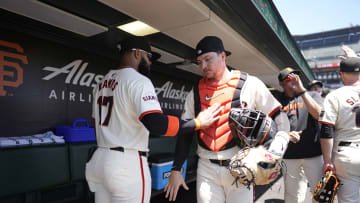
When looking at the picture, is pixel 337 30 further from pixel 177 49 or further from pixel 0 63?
pixel 0 63

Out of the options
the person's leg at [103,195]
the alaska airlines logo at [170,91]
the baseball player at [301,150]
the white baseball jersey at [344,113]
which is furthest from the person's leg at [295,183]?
the alaska airlines logo at [170,91]

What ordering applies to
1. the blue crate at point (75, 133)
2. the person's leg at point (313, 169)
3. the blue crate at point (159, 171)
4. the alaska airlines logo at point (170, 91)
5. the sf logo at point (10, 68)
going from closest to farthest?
the person's leg at point (313, 169)
the sf logo at point (10, 68)
the blue crate at point (75, 133)
the blue crate at point (159, 171)
the alaska airlines logo at point (170, 91)

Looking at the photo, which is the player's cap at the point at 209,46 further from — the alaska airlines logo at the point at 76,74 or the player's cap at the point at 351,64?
the alaska airlines logo at the point at 76,74

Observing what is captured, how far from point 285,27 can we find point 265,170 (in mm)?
3444

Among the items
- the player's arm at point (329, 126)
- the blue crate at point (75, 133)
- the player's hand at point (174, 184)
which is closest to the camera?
the player's hand at point (174, 184)

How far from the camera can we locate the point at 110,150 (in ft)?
5.14

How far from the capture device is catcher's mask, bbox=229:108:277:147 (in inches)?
51.7

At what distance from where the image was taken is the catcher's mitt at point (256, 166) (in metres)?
1.21

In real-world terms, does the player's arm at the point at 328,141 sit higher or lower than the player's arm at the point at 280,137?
lower

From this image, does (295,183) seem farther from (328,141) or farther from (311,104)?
(311,104)

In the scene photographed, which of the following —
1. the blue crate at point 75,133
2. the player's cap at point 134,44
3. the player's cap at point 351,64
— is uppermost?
the player's cap at point 134,44

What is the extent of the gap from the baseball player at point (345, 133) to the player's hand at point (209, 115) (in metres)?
1.43

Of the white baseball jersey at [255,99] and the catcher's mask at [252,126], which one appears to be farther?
the white baseball jersey at [255,99]

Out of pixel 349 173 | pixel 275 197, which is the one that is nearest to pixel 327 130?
pixel 349 173
